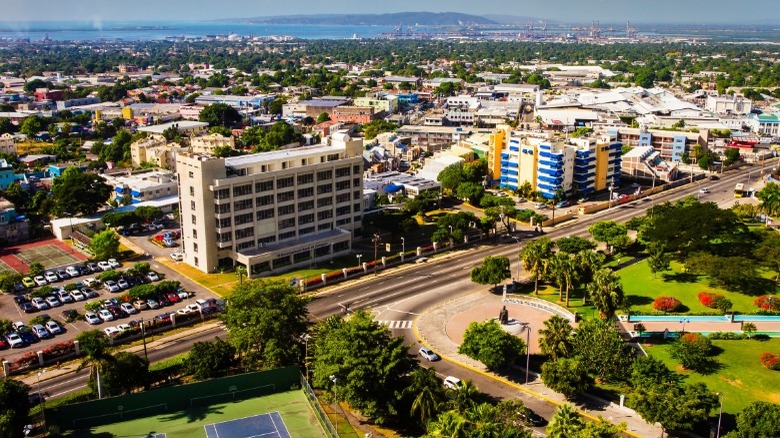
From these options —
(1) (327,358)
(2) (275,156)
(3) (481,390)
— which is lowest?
(3) (481,390)

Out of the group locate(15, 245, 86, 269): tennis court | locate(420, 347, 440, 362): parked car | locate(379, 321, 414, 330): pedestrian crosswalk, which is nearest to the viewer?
locate(420, 347, 440, 362): parked car

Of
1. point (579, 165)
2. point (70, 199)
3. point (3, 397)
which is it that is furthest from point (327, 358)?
point (579, 165)

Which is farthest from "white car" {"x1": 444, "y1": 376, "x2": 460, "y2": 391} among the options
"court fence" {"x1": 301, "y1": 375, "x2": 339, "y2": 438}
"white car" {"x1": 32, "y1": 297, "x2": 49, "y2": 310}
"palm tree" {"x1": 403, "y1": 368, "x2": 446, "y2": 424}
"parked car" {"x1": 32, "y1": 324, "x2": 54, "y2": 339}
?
"white car" {"x1": 32, "y1": 297, "x2": 49, "y2": 310}

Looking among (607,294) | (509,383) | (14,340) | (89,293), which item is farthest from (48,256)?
(607,294)

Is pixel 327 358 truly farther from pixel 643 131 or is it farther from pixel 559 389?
pixel 643 131

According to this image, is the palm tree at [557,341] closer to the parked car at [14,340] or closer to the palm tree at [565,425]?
the palm tree at [565,425]

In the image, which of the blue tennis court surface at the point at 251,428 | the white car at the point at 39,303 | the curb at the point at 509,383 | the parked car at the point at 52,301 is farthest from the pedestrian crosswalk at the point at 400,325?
the white car at the point at 39,303

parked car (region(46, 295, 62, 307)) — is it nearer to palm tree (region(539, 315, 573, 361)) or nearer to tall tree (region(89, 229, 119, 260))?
tall tree (region(89, 229, 119, 260))
